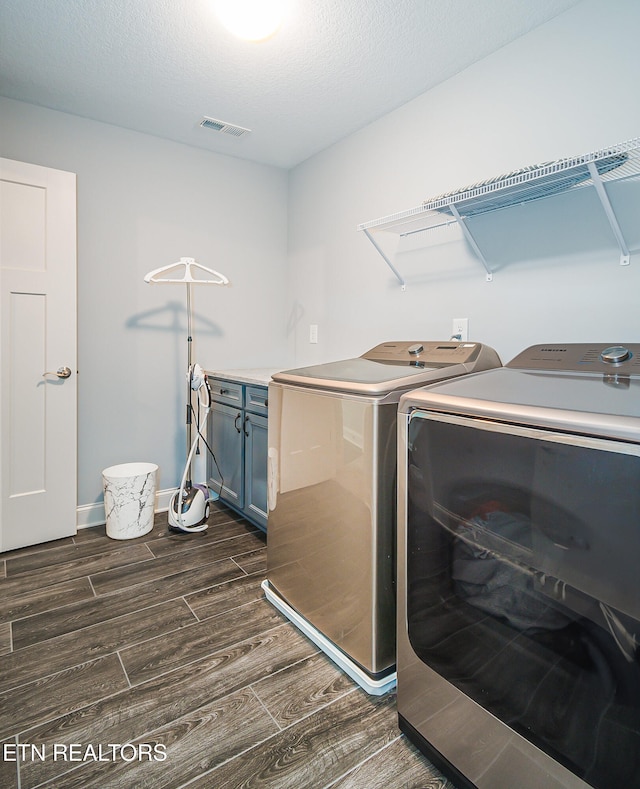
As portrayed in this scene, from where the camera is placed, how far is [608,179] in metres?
1.42

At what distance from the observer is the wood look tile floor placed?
1.15m

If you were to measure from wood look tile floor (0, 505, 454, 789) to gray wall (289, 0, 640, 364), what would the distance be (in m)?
1.46

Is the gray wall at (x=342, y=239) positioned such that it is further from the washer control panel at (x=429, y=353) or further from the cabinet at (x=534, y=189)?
the washer control panel at (x=429, y=353)

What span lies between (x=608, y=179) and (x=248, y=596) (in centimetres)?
207

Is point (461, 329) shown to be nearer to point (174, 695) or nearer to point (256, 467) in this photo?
point (256, 467)

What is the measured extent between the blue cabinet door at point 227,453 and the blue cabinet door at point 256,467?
0.21ft

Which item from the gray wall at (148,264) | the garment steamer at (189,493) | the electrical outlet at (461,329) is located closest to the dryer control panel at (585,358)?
the electrical outlet at (461,329)

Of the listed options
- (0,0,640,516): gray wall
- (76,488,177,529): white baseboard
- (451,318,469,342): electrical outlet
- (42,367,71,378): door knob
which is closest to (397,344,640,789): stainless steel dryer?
(0,0,640,516): gray wall

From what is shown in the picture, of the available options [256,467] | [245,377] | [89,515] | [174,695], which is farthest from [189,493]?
[174,695]

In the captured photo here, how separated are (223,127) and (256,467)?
6.56 feet

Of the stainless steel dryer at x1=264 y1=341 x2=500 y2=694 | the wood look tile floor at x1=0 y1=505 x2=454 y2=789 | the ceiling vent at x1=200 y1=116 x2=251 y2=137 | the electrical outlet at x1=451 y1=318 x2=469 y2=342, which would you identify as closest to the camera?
the wood look tile floor at x1=0 y1=505 x2=454 y2=789

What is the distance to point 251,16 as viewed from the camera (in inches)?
67.0

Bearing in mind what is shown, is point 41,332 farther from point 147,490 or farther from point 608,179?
point 608,179

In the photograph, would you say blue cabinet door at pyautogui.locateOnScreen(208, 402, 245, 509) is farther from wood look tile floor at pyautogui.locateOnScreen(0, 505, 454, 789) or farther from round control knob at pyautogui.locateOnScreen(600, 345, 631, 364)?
round control knob at pyautogui.locateOnScreen(600, 345, 631, 364)
